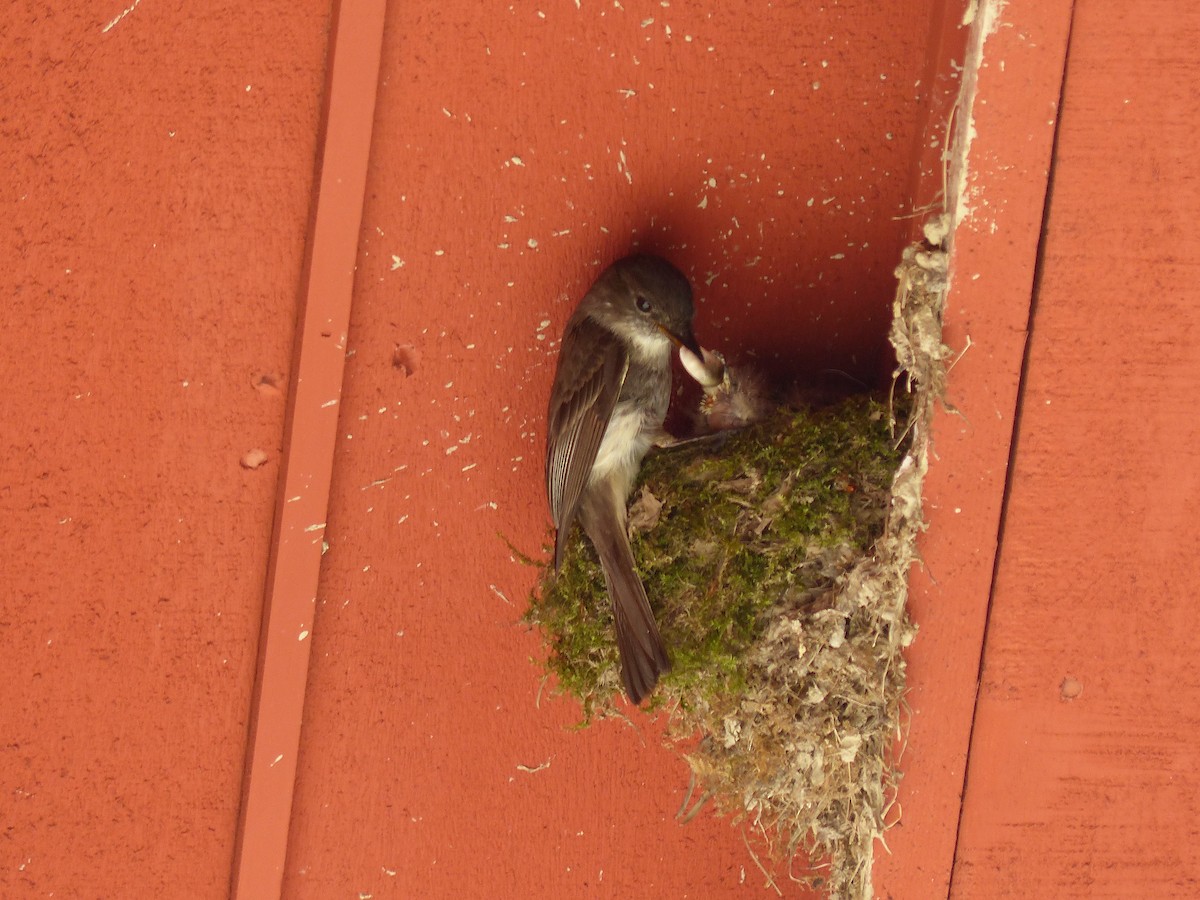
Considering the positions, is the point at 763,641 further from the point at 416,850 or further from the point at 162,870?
the point at 162,870

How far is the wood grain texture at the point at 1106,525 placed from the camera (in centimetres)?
240

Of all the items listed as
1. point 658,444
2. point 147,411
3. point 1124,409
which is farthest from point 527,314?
point 1124,409

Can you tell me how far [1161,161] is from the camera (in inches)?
95.0

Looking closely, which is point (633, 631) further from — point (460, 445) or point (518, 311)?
point (518, 311)

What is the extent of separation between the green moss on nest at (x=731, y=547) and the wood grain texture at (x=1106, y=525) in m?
0.43

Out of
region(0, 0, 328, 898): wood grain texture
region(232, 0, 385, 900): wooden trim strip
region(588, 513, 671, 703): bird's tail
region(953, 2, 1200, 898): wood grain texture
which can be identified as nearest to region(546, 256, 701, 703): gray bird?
region(588, 513, 671, 703): bird's tail

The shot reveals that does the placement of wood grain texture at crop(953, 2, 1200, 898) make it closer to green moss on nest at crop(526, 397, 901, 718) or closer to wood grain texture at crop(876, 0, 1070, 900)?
wood grain texture at crop(876, 0, 1070, 900)

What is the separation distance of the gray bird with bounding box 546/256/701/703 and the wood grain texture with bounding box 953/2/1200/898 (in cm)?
101

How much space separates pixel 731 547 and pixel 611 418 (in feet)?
2.18

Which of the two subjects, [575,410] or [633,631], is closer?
[633,631]

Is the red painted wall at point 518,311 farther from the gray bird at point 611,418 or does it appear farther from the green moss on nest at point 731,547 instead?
the green moss on nest at point 731,547

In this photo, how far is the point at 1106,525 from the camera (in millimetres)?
2574

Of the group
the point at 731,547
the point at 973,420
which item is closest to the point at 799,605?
the point at 731,547

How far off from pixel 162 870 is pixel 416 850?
2.71 feet
